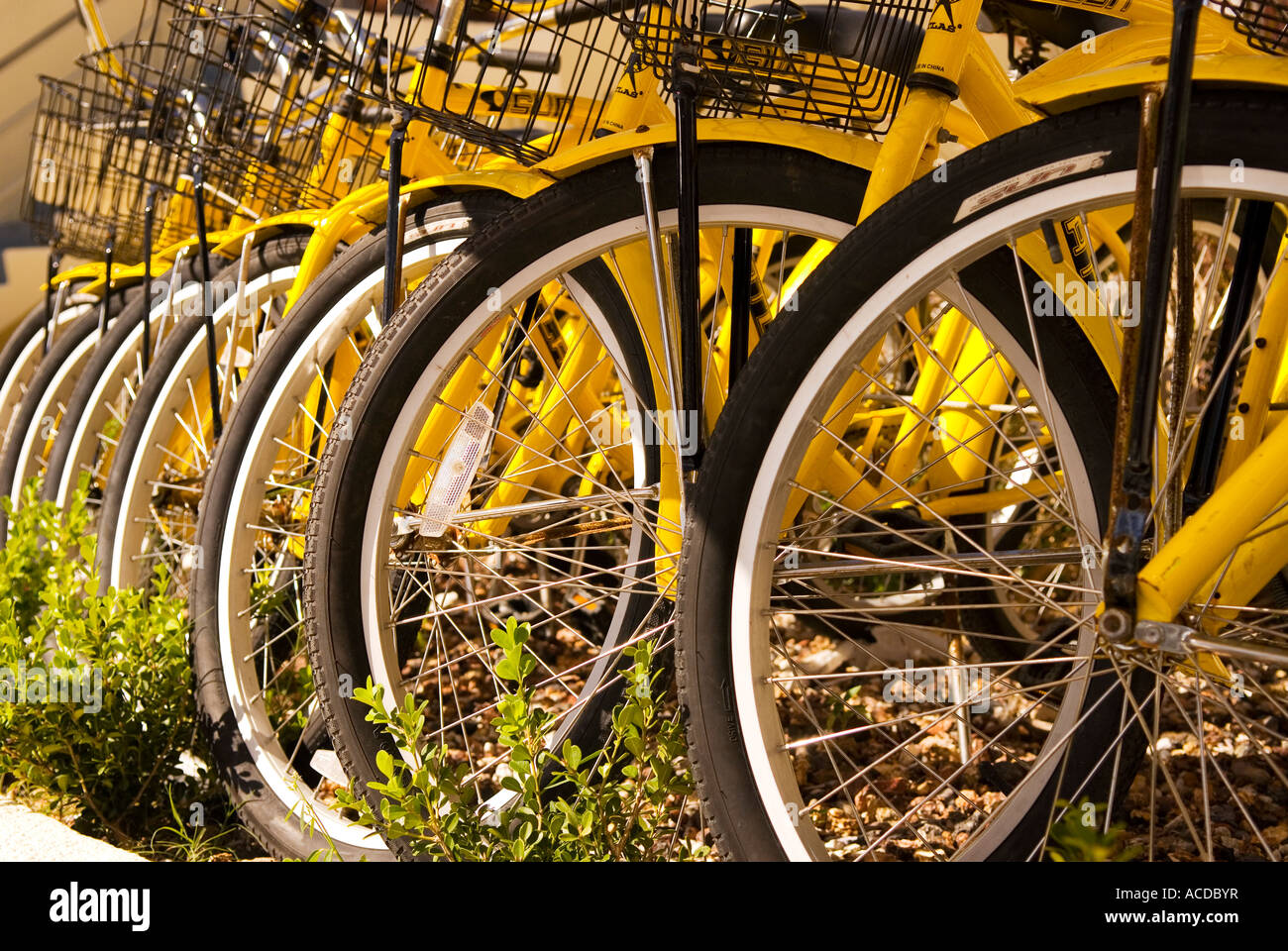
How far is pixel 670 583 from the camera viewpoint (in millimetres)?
1791

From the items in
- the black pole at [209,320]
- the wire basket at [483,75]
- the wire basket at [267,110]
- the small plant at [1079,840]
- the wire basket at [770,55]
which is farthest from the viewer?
the wire basket at [267,110]

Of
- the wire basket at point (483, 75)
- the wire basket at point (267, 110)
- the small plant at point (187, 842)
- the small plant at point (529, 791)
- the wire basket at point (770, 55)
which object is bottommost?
the small plant at point (187, 842)

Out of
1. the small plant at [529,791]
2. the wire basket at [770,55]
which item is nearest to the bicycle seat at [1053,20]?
the wire basket at [770,55]

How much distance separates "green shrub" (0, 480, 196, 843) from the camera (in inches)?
85.7

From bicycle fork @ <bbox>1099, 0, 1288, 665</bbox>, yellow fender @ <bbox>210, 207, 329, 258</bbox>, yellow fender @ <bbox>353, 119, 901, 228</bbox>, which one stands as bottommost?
bicycle fork @ <bbox>1099, 0, 1288, 665</bbox>

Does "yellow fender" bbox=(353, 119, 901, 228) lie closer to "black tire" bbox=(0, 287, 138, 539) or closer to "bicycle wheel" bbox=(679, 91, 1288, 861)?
"bicycle wheel" bbox=(679, 91, 1288, 861)

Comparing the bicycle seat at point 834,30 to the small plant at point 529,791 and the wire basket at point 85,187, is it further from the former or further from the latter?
the wire basket at point 85,187

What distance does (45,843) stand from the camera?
78.3 inches

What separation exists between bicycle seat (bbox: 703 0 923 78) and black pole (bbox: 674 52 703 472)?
3.8 inches

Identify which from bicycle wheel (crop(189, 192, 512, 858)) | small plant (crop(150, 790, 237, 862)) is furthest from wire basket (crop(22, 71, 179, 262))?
small plant (crop(150, 790, 237, 862))

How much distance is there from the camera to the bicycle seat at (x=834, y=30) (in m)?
1.52

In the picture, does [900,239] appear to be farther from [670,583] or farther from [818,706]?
[818,706]

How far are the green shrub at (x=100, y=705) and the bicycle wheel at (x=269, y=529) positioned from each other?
0.12m

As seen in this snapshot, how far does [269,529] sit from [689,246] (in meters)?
1.08
